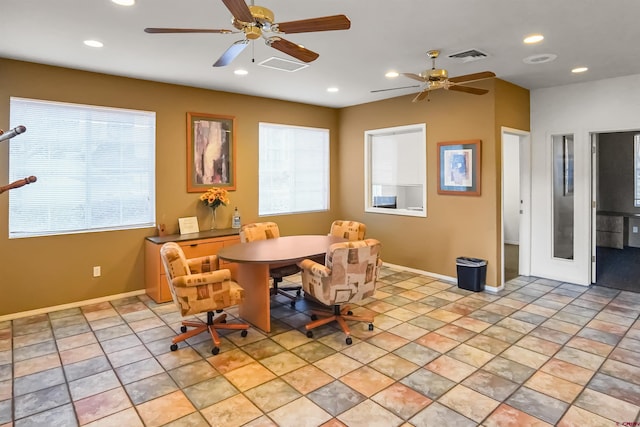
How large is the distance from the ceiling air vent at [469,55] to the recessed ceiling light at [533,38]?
0.41 metres

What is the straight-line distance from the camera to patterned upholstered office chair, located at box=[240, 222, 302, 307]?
14.7ft

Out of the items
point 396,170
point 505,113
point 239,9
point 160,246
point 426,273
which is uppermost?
point 505,113

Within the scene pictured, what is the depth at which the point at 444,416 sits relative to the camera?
2389 millimetres

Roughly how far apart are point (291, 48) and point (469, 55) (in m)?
2.18

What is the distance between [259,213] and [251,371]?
333cm

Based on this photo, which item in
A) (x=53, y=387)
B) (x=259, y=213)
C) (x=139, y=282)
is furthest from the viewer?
(x=259, y=213)

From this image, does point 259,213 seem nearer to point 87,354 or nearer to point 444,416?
point 87,354

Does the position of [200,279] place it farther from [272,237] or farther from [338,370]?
[272,237]

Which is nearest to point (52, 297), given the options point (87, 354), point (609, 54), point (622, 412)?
point (87, 354)

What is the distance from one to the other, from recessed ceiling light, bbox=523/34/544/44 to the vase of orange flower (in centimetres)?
393

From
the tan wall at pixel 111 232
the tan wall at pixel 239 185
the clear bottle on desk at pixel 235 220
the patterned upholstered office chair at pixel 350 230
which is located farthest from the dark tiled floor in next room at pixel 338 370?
the clear bottle on desk at pixel 235 220

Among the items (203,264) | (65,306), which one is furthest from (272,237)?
Result: (65,306)

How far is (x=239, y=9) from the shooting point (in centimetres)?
197

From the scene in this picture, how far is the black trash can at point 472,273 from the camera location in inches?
193
